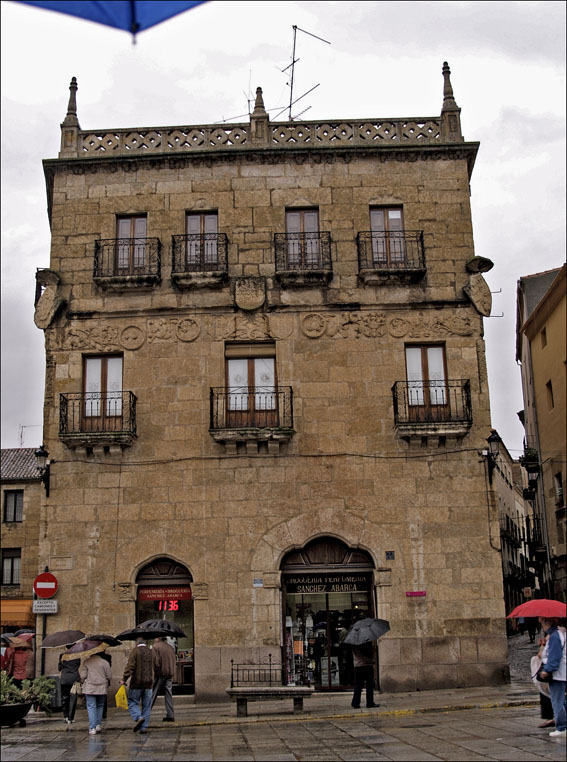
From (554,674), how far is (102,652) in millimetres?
8111

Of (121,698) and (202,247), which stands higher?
(202,247)

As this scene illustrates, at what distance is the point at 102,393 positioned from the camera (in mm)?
21922

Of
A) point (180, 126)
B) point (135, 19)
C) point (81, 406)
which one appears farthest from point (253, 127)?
point (135, 19)

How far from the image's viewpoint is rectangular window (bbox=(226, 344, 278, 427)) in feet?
70.5

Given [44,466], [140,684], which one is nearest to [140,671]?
[140,684]

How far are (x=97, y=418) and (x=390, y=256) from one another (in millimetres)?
8507

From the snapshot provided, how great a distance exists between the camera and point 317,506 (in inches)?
826

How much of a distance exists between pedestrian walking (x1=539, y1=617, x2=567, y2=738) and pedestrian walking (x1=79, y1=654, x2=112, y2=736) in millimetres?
7681

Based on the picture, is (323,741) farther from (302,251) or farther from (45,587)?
(302,251)

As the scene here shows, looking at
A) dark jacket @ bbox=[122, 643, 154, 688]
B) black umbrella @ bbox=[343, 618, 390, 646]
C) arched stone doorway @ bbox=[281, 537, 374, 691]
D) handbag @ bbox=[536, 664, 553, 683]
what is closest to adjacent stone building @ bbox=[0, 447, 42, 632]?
arched stone doorway @ bbox=[281, 537, 374, 691]

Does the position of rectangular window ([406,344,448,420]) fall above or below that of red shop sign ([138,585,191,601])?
above

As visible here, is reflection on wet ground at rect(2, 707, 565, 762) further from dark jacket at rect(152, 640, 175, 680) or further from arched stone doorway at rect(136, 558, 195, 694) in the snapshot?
arched stone doorway at rect(136, 558, 195, 694)

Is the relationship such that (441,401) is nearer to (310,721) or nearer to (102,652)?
(310,721)

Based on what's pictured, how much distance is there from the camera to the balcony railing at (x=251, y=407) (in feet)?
69.9
